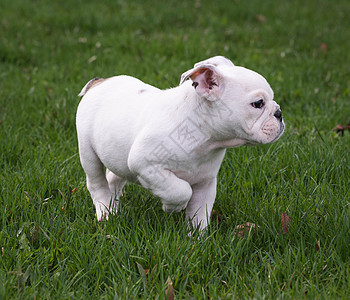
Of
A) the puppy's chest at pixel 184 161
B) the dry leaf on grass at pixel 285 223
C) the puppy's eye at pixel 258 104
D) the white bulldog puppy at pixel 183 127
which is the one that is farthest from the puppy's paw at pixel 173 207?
the puppy's eye at pixel 258 104

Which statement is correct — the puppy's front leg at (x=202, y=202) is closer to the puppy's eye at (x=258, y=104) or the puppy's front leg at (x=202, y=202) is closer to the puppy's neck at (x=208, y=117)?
the puppy's neck at (x=208, y=117)

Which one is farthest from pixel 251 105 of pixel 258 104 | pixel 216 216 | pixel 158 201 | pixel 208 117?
pixel 158 201

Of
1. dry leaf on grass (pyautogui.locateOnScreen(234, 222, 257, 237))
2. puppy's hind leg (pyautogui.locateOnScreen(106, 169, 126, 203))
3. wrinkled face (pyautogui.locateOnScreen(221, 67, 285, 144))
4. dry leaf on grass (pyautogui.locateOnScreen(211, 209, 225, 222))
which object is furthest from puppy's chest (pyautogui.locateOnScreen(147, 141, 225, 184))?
puppy's hind leg (pyautogui.locateOnScreen(106, 169, 126, 203))

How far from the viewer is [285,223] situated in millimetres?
3055

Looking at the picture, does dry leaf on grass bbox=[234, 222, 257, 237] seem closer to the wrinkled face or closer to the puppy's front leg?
the puppy's front leg

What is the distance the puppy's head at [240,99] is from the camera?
2.60 meters

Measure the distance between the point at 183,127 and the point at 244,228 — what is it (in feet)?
2.35

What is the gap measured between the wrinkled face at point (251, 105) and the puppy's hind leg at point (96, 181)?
1.07 metres

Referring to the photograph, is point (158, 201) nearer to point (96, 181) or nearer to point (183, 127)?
point (96, 181)

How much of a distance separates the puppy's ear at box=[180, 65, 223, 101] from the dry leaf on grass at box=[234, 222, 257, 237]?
32.3 inches

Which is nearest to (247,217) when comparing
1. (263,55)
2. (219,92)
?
(219,92)

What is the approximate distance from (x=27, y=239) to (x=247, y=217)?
1.31 meters

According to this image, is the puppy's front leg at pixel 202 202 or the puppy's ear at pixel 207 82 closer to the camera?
the puppy's ear at pixel 207 82

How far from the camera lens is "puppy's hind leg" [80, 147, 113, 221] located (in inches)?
129
